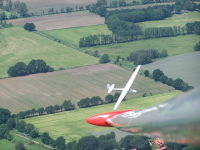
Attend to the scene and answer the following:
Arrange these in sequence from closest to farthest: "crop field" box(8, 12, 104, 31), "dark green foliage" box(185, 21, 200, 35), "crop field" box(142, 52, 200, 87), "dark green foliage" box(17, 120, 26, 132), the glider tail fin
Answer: "dark green foliage" box(17, 120, 26, 132), the glider tail fin, "crop field" box(142, 52, 200, 87), "dark green foliage" box(185, 21, 200, 35), "crop field" box(8, 12, 104, 31)

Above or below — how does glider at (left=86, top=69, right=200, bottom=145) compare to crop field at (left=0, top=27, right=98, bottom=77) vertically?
above

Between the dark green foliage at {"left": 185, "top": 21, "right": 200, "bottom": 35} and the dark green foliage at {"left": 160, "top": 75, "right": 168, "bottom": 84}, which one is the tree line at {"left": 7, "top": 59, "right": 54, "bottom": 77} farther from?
the dark green foliage at {"left": 185, "top": 21, "right": 200, "bottom": 35}

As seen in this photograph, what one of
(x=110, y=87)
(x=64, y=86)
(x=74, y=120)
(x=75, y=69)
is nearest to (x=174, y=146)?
(x=74, y=120)

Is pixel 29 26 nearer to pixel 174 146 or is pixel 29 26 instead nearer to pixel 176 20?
pixel 176 20

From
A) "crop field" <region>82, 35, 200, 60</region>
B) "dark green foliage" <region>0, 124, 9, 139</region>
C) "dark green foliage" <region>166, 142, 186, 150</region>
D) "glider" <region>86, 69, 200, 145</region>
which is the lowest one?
"crop field" <region>82, 35, 200, 60</region>

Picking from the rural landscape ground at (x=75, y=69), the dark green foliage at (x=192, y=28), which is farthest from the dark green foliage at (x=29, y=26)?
the dark green foliage at (x=192, y=28)

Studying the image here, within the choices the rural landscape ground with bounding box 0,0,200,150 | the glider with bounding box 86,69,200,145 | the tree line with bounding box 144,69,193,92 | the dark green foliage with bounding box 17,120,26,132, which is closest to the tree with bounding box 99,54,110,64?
the rural landscape ground with bounding box 0,0,200,150

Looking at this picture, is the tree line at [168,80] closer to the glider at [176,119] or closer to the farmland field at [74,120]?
the farmland field at [74,120]
